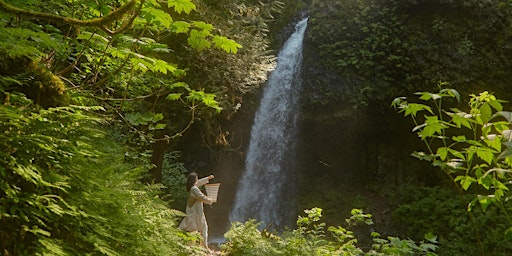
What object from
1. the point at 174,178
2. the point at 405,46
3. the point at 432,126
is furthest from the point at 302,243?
the point at 405,46

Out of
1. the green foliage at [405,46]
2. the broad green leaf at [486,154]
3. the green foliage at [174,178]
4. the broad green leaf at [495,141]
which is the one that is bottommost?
the green foliage at [174,178]

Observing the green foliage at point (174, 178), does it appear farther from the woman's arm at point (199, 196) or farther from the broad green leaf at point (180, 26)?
the broad green leaf at point (180, 26)

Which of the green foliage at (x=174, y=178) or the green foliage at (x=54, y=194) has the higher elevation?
the green foliage at (x=54, y=194)

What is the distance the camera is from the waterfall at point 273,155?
15.1m

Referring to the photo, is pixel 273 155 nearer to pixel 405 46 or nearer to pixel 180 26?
pixel 405 46

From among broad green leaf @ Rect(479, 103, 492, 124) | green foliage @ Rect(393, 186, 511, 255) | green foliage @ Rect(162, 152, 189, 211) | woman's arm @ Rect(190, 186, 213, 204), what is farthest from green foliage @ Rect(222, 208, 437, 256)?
green foliage @ Rect(162, 152, 189, 211)

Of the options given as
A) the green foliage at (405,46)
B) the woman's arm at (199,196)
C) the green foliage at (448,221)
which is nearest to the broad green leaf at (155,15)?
the woman's arm at (199,196)

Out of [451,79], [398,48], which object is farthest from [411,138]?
[398,48]

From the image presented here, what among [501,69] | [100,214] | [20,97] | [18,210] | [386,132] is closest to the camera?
[18,210]

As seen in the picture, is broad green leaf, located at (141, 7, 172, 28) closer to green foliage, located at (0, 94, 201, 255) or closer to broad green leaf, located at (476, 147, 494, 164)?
green foliage, located at (0, 94, 201, 255)

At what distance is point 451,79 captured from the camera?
13.3 meters

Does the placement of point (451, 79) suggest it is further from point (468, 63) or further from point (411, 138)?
point (411, 138)

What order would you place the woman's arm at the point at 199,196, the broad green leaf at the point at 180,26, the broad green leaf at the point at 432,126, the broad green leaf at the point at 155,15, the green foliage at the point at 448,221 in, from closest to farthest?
the broad green leaf at the point at 432,126, the broad green leaf at the point at 155,15, the broad green leaf at the point at 180,26, the woman's arm at the point at 199,196, the green foliage at the point at 448,221

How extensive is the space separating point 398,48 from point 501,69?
11.6 feet
